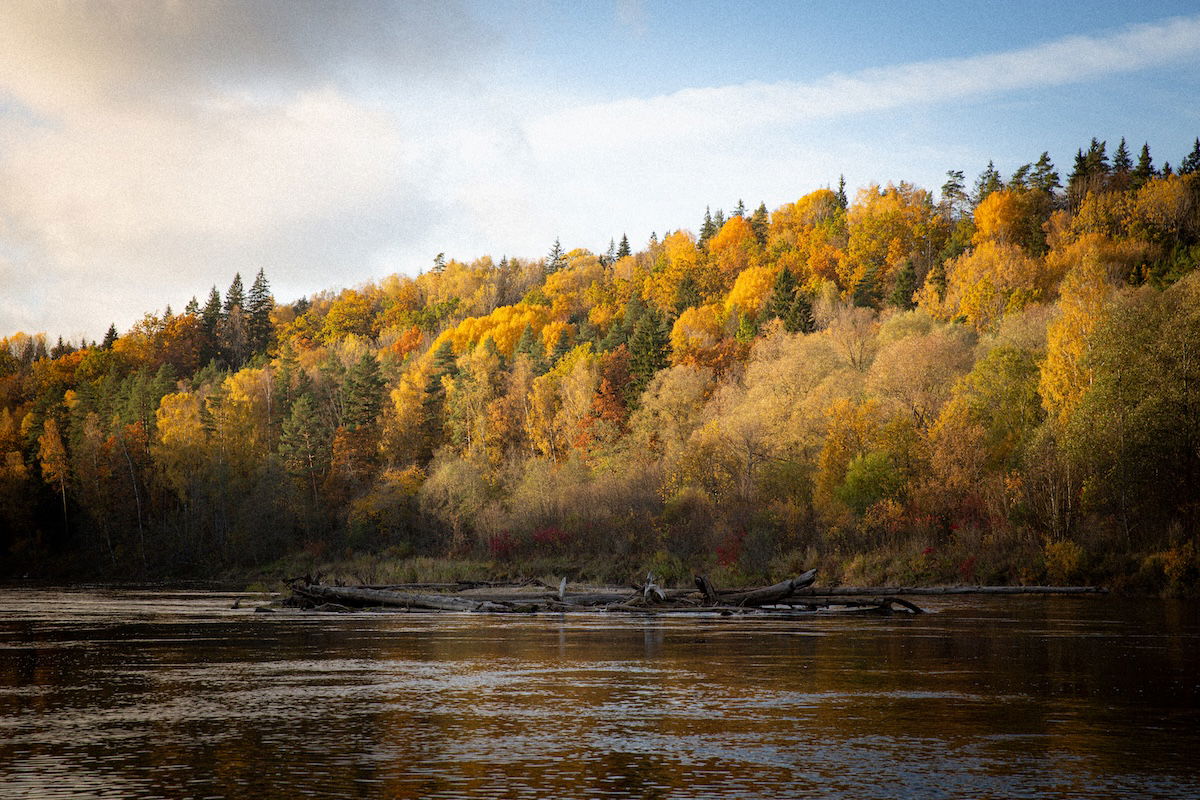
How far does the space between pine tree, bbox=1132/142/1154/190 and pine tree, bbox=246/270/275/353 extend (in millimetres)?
128427

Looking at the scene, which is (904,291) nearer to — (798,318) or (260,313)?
(798,318)

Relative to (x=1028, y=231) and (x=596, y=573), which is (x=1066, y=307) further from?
(x=1028, y=231)

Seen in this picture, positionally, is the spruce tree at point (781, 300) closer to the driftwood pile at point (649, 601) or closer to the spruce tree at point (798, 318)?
the spruce tree at point (798, 318)

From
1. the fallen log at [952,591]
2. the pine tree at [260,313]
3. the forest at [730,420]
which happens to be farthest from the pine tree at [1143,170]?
the pine tree at [260,313]

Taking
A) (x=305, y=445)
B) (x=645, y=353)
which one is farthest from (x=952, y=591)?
(x=305, y=445)

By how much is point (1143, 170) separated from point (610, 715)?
11921cm

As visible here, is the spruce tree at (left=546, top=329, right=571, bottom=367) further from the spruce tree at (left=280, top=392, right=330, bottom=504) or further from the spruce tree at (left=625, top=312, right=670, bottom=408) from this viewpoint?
the spruce tree at (left=280, top=392, right=330, bottom=504)

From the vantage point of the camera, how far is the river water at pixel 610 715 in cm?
1133

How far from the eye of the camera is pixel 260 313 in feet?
584

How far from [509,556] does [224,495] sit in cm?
4644

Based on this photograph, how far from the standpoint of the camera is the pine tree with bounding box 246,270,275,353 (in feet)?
568

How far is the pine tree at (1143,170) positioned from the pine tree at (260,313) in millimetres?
128427

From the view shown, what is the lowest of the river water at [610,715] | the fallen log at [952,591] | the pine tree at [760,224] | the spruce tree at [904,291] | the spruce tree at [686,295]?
the fallen log at [952,591]

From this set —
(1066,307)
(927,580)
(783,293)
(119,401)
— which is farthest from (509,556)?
(119,401)
